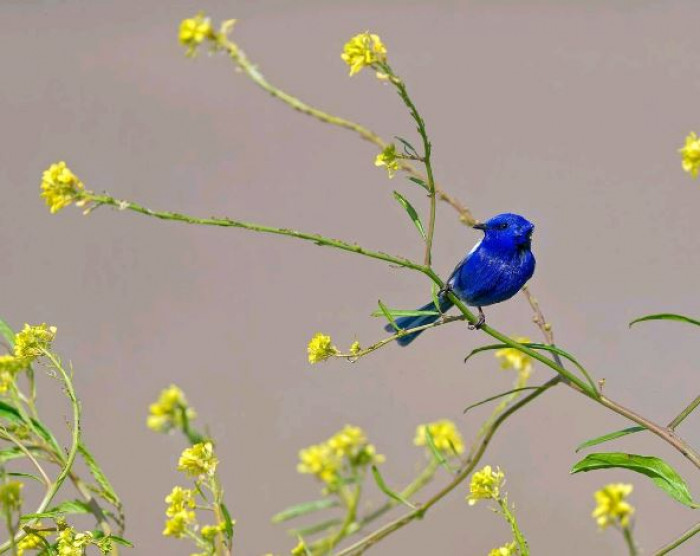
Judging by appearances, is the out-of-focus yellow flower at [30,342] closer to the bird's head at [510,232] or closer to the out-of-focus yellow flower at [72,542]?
the out-of-focus yellow flower at [72,542]

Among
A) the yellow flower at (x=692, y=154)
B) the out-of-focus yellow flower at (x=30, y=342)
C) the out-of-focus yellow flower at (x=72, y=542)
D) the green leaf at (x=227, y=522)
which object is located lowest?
the green leaf at (x=227, y=522)

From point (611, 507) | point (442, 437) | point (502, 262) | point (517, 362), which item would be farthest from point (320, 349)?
point (502, 262)

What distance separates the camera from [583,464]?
108cm

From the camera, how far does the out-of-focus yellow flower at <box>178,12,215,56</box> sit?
908mm

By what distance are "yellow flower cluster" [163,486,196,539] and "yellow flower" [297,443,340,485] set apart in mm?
186

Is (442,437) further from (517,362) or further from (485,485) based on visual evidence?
(517,362)

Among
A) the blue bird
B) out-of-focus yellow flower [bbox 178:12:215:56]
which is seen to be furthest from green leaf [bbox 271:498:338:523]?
the blue bird

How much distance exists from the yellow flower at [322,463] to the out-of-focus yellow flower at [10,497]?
23cm

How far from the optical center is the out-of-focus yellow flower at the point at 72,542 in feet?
3.15

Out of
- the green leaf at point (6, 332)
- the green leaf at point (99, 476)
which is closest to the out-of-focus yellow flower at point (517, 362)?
the green leaf at point (99, 476)

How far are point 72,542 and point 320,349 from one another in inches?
12.1

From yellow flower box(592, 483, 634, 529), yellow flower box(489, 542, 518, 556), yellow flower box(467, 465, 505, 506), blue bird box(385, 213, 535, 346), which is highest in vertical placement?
blue bird box(385, 213, 535, 346)

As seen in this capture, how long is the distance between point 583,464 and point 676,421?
0.37 ft

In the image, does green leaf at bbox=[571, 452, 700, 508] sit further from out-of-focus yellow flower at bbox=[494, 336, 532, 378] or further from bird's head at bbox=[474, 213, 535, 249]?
bird's head at bbox=[474, 213, 535, 249]
